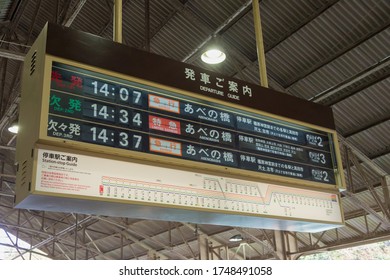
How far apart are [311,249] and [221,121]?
1463 cm

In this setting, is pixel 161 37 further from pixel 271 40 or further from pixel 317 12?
pixel 317 12

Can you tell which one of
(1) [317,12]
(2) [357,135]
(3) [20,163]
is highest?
(1) [317,12]

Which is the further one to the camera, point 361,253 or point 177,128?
point 361,253

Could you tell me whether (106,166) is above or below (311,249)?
below

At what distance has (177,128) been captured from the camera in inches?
Answer: 153

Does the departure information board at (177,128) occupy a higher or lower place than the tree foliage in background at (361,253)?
lower

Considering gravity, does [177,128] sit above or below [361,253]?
below

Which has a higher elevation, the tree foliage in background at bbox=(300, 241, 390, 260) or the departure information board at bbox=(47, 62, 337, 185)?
the tree foliage in background at bbox=(300, 241, 390, 260)

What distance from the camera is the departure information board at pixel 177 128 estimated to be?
343 cm

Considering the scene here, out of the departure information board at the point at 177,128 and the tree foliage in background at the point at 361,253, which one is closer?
the departure information board at the point at 177,128

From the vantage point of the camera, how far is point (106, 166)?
338 centimetres

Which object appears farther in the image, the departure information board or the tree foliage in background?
the tree foliage in background

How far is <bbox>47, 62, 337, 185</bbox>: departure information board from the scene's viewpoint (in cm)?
343

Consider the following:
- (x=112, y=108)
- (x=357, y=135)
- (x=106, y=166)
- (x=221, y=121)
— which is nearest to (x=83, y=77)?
(x=112, y=108)
